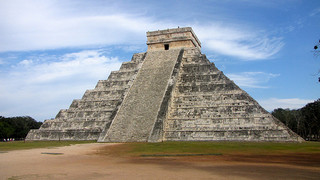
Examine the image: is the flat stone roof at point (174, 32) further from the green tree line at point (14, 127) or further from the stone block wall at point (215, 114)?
the green tree line at point (14, 127)

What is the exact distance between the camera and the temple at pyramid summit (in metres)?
17.7

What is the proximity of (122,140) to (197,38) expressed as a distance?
13897mm

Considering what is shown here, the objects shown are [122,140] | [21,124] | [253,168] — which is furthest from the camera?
[21,124]

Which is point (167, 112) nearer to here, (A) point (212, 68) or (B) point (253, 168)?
(A) point (212, 68)

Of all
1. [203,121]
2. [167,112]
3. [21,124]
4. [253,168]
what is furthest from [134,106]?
[21,124]

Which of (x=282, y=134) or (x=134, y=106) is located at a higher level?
(x=134, y=106)

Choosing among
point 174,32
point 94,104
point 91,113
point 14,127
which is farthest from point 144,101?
point 14,127

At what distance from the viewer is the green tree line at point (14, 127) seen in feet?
140

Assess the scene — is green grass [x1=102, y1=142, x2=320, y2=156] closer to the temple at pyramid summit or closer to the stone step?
the temple at pyramid summit

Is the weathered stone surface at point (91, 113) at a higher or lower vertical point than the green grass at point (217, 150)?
higher

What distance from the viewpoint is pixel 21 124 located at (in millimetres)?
50281

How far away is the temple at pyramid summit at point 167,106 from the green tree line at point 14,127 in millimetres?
24004

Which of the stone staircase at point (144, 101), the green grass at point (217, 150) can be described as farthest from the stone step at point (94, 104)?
the green grass at point (217, 150)

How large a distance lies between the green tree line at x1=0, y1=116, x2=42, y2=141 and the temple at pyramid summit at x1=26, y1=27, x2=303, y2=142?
78.8ft
